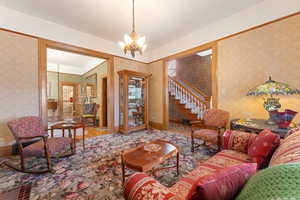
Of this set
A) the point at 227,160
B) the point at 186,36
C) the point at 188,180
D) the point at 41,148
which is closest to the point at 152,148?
the point at 188,180

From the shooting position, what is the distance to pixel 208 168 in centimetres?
130

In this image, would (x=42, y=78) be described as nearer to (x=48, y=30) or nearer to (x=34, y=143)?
(x=48, y=30)

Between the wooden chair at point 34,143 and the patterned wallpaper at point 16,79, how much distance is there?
2.42 feet

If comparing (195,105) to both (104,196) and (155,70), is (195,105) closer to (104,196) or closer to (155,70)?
(155,70)

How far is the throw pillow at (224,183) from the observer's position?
0.52 metres

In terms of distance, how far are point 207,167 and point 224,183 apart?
2.86 ft

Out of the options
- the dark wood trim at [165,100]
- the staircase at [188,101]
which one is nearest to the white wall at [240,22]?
the dark wood trim at [165,100]

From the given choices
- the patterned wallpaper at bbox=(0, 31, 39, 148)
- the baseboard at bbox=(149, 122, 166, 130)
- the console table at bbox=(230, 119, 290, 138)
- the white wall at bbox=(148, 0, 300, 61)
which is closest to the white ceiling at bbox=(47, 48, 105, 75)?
the patterned wallpaper at bbox=(0, 31, 39, 148)

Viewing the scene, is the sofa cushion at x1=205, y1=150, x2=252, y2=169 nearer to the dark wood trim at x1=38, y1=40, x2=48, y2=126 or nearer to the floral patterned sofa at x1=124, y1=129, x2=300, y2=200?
the floral patterned sofa at x1=124, y1=129, x2=300, y2=200

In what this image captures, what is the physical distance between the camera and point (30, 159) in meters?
2.31

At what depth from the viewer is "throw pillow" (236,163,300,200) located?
0.40 m

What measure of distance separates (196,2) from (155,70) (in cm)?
253

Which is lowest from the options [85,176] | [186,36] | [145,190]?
[85,176]

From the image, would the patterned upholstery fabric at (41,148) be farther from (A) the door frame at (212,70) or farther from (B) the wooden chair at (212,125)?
(A) the door frame at (212,70)
